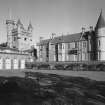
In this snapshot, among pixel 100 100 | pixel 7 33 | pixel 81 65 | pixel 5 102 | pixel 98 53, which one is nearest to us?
pixel 5 102

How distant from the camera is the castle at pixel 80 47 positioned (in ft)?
126

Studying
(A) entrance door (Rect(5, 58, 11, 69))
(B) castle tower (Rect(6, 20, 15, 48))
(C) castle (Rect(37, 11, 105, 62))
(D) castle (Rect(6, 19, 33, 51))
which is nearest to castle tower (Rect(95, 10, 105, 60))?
(C) castle (Rect(37, 11, 105, 62))

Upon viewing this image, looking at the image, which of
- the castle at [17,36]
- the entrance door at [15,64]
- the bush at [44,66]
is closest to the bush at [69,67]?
the bush at [44,66]

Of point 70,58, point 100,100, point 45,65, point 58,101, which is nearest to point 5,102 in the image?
point 58,101

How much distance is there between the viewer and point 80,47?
142 ft

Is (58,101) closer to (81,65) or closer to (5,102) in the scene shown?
(5,102)

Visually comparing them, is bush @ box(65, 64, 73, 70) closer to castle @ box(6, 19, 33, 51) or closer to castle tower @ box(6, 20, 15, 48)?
castle @ box(6, 19, 33, 51)

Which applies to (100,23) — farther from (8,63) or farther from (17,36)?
(17,36)

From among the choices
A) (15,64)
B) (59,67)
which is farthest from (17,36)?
(59,67)

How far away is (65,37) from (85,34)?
9531mm

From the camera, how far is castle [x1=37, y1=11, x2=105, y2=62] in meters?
38.5

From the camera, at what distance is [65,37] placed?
5088cm

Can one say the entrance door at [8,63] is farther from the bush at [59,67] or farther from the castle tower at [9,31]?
the castle tower at [9,31]

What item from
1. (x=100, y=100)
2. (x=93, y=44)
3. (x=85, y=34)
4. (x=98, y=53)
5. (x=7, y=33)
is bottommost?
(x=100, y=100)
